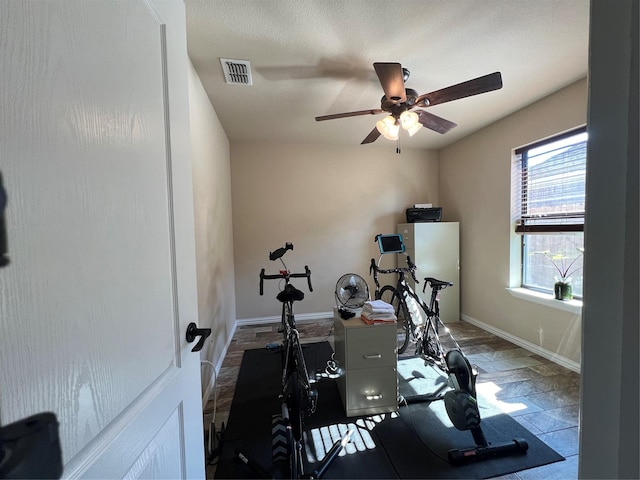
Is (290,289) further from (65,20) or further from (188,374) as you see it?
(65,20)

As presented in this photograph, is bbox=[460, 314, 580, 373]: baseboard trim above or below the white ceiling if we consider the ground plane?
below

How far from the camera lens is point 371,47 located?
5.71ft

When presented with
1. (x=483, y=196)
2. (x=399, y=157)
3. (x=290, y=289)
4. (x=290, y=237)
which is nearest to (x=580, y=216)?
(x=483, y=196)

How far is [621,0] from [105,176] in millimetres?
925

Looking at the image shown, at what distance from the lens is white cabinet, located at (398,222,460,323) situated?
3387mm

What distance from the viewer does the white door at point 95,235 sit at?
36cm

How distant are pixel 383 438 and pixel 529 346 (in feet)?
7.19

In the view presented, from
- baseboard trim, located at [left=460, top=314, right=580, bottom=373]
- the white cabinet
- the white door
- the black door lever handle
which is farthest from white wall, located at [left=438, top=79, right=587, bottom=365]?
the white door

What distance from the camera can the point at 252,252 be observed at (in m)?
3.62

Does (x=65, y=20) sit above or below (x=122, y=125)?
above

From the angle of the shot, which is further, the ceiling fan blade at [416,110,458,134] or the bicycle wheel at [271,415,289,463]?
the ceiling fan blade at [416,110,458,134]

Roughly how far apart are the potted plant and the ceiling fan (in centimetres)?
174

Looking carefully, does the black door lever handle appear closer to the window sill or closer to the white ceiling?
the white ceiling

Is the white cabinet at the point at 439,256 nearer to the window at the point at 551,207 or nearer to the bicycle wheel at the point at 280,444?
the window at the point at 551,207
